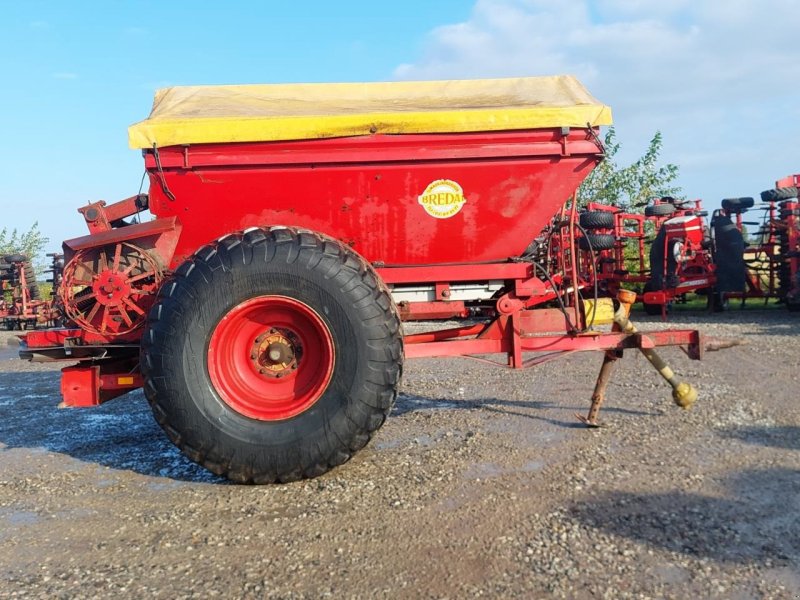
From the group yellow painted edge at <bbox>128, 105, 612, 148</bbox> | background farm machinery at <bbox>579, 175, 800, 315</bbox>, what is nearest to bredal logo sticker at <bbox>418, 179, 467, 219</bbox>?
yellow painted edge at <bbox>128, 105, 612, 148</bbox>

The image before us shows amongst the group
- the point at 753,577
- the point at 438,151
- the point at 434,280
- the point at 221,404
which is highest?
the point at 438,151

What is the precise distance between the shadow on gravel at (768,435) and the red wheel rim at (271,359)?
2963 mm

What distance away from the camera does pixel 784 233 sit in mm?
13641

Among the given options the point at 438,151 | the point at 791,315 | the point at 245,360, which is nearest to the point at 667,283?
the point at 791,315

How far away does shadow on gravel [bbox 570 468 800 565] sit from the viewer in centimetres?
305

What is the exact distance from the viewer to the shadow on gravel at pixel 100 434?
4773 millimetres

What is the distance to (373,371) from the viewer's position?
4012mm

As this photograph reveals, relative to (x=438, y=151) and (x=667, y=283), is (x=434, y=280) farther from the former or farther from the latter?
(x=667, y=283)

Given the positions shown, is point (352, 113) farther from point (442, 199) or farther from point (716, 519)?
point (716, 519)

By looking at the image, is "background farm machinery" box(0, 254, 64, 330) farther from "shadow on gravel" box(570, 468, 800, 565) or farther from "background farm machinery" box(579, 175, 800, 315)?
"shadow on gravel" box(570, 468, 800, 565)

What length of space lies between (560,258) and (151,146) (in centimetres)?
298

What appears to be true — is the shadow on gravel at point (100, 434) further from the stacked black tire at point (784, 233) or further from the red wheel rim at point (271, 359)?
the stacked black tire at point (784, 233)

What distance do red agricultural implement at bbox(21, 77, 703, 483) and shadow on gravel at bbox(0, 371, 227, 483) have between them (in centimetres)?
61

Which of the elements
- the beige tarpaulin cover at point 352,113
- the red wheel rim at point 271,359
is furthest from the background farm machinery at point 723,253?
the red wheel rim at point 271,359
